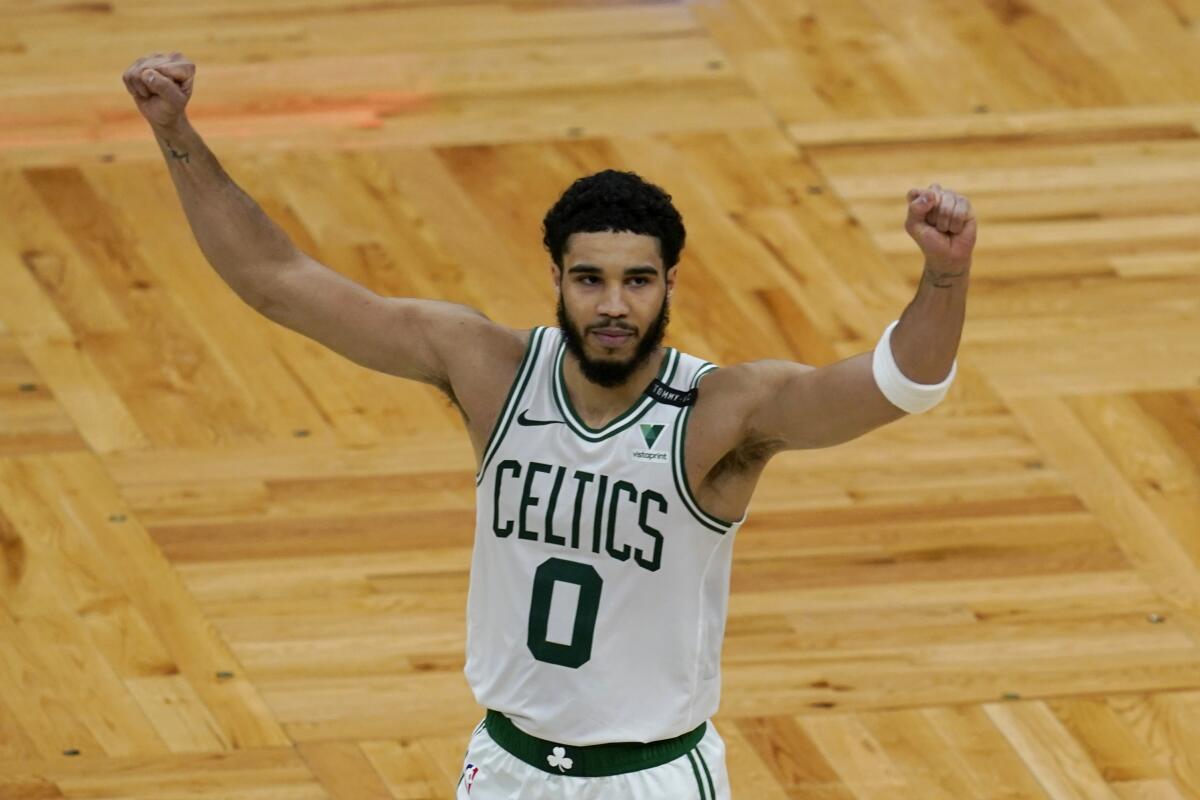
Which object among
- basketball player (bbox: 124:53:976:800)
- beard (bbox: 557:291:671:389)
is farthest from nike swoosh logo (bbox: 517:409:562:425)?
beard (bbox: 557:291:671:389)

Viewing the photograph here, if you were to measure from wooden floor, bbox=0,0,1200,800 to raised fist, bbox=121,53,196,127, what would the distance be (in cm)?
198

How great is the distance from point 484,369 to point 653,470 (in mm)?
351

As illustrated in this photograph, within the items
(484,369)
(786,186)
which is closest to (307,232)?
(786,186)

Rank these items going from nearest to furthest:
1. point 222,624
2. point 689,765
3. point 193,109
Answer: point 689,765
point 222,624
point 193,109

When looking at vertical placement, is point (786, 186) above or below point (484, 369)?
below

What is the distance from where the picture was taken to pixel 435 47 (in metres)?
8.57

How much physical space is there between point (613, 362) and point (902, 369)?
0.55m

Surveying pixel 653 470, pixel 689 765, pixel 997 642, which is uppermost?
pixel 653 470

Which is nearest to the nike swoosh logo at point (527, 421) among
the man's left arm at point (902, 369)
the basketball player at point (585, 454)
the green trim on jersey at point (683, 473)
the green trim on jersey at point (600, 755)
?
the basketball player at point (585, 454)

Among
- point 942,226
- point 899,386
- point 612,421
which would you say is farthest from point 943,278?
point 612,421

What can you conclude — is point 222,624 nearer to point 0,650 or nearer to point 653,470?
point 0,650

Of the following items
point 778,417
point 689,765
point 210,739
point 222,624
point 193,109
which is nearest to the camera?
point 778,417

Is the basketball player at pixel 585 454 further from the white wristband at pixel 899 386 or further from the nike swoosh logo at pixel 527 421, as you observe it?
the white wristband at pixel 899 386

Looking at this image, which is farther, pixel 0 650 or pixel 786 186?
pixel 786 186
